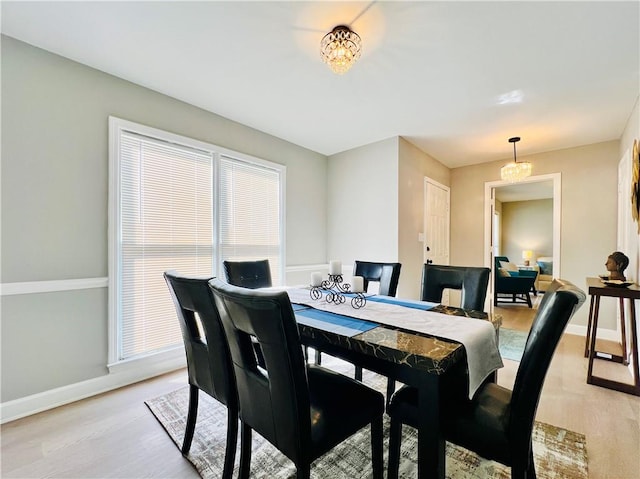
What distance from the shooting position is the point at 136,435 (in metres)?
1.73

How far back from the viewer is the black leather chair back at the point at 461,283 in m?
1.76

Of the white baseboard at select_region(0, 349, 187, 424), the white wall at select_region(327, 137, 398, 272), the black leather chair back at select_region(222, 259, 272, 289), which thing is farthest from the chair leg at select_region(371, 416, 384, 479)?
the white wall at select_region(327, 137, 398, 272)

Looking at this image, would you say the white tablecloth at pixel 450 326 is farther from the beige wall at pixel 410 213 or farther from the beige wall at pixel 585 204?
the beige wall at pixel 585 204

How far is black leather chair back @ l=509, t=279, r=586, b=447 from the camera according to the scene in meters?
0.91

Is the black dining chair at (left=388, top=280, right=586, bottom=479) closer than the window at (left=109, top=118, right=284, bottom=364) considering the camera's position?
Yes

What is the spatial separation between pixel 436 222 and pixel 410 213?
0.93m

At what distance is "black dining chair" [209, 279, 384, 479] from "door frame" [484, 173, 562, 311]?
3989 millimetres

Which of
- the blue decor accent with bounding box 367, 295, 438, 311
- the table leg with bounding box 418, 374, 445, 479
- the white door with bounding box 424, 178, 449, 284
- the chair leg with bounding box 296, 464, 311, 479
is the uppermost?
the white door with bounding box 424, 178, 449, 284

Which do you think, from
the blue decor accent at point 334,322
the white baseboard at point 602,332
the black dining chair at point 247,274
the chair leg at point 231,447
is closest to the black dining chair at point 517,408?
the blue decor accent at point 334,322

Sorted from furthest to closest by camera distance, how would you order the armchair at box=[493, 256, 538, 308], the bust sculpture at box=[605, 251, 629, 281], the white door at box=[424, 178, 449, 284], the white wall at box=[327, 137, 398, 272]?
1. the armchair at box=[493, 256, 538, 308]
2. the white door at box=[424, 178, 449, 284]
3. the white wall at box=[327, 137, 398, 272]
4. the bust sculpture at box=[605, 251, 629, 281]

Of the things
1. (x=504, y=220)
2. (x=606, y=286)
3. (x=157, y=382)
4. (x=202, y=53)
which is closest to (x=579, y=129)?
(x=606, y=286)

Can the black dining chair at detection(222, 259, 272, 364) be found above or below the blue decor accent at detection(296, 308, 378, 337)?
above

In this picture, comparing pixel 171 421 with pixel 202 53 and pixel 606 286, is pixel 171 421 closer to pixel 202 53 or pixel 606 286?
pixel 202 53

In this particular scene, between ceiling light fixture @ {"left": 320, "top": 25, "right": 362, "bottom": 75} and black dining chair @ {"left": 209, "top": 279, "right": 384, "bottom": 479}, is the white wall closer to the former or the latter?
ceiling light fixture @ {"left": 320, "top": 25, "right": 362, "bottom": 75}
